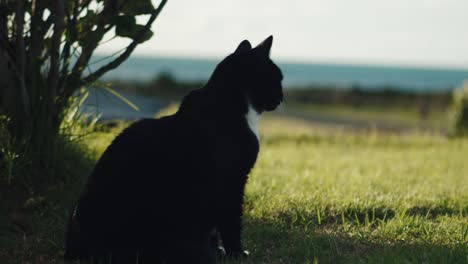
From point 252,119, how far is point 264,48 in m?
0.42

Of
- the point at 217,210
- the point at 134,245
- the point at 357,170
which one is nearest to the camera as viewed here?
the point at 134,245

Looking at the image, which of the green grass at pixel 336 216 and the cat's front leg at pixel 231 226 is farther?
the green grass at pixel 336 216

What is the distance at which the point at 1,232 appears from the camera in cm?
351

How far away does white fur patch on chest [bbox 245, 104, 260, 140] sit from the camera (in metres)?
3.07

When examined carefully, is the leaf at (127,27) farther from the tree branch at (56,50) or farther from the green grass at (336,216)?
the green grass at (336,216)

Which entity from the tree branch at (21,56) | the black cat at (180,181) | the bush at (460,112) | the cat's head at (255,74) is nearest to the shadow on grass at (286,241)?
the black cat at (180,181)

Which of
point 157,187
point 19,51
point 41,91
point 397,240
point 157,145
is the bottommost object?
point 397,240

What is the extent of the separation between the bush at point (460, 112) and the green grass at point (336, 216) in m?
5.65

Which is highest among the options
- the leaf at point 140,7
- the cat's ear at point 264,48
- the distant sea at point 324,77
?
the distant sea at point 324,77

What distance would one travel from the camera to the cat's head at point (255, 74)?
308cm

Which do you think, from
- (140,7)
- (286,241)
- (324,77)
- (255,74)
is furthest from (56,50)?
(324,77)

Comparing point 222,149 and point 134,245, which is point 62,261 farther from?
point 222,149

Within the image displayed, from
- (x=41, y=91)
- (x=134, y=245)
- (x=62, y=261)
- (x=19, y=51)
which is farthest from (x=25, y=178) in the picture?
(x=134, y=245)

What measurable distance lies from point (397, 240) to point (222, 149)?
1397 mm
